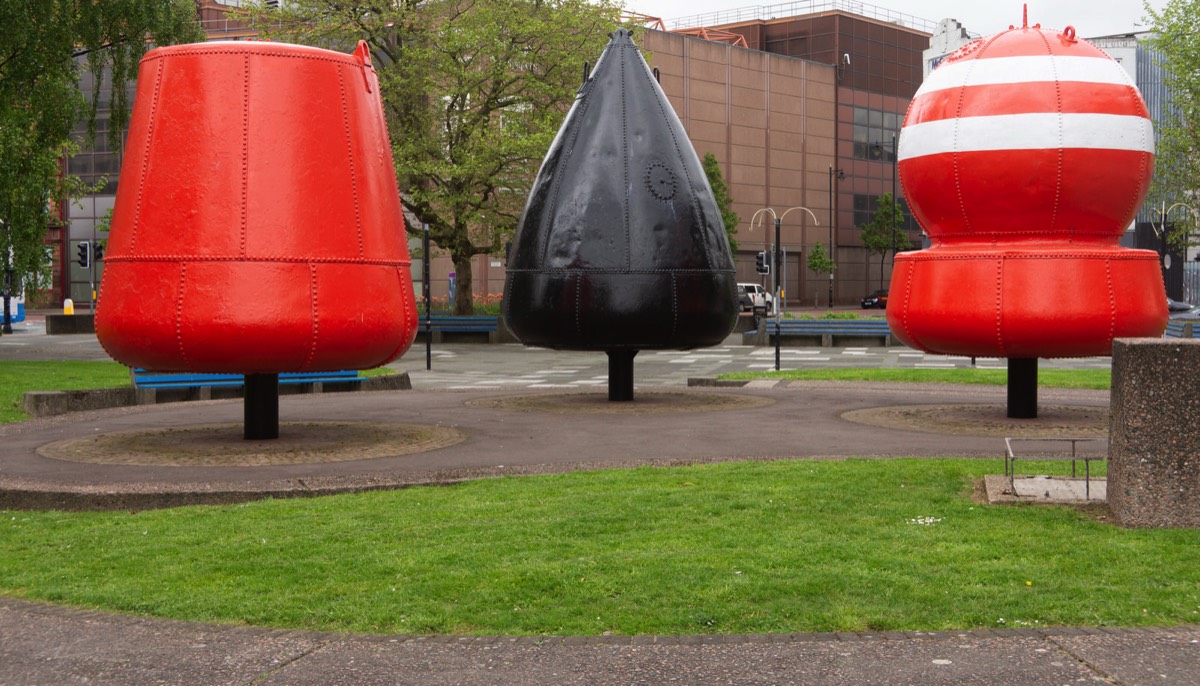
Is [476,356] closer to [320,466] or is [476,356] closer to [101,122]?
[320,466]

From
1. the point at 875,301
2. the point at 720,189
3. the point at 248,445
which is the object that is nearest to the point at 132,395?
the point at 248,445

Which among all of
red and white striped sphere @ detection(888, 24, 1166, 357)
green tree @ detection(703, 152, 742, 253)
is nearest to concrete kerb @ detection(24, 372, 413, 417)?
red and white striped sphere @ detection(888, 24, 1166, 357)

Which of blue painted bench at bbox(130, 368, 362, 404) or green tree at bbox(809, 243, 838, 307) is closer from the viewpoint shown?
blue painted bench at bbox(130, 368, 362, 404)

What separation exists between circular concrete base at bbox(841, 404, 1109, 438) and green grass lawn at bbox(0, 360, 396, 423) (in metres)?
10.3

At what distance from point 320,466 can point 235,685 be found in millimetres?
6364

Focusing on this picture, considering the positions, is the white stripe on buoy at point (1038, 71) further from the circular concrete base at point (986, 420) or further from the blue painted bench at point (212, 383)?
the blue painted bench at point (212, 383)

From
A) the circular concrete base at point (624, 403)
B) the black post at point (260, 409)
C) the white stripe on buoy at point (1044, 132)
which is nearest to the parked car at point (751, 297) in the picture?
the circular concrete base at point (624, 403)

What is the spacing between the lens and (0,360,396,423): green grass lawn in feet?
63.2

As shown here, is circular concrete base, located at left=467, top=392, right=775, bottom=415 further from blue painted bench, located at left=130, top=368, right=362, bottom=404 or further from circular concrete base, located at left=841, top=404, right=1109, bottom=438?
blue painted bench, located at left=130, top=368, right=362, bottom=404

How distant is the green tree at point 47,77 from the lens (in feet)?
83.5

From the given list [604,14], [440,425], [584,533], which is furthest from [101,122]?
[584,533]

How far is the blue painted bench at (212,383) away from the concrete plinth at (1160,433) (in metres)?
12.8

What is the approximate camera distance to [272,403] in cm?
1424

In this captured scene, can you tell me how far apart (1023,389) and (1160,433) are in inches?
313
